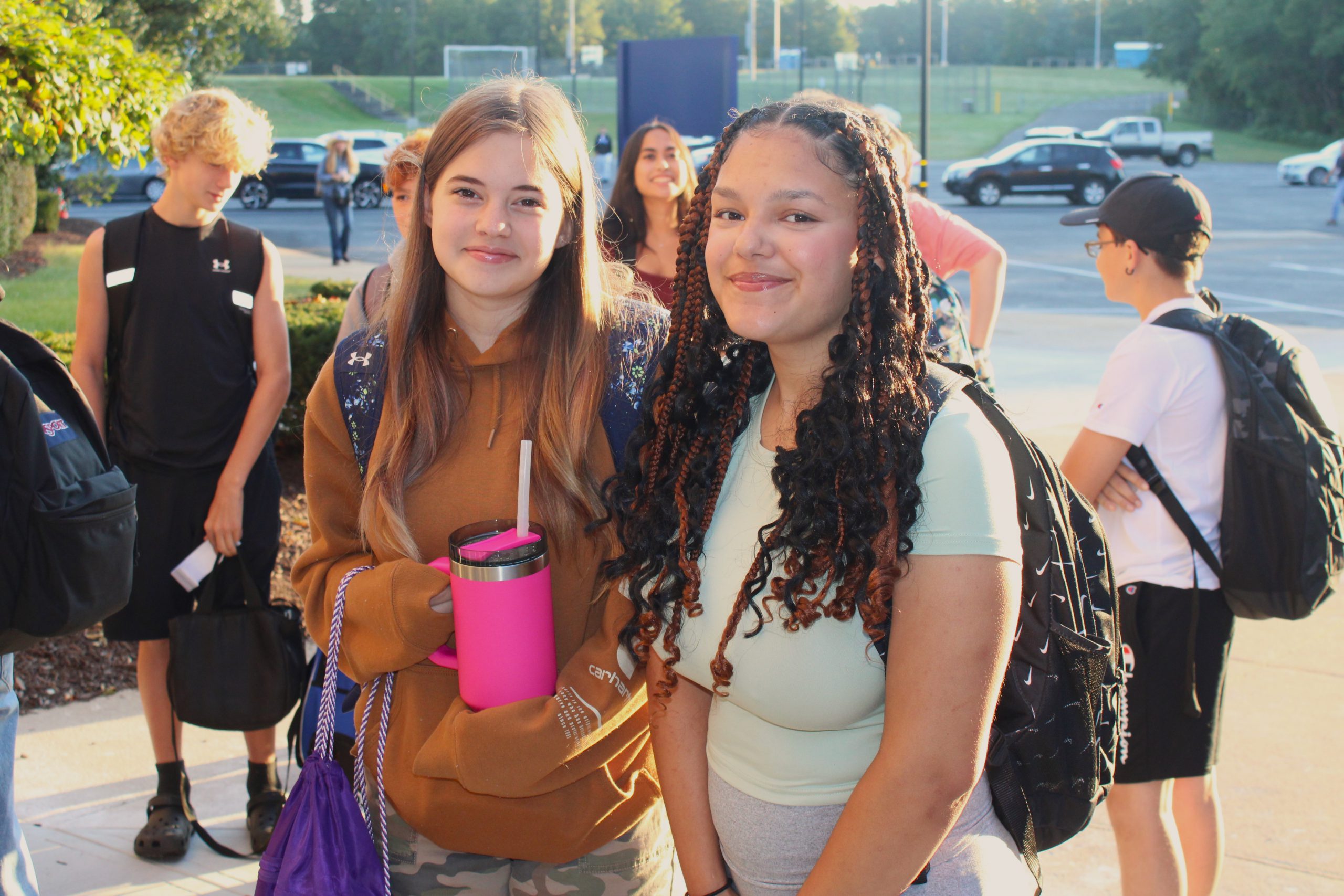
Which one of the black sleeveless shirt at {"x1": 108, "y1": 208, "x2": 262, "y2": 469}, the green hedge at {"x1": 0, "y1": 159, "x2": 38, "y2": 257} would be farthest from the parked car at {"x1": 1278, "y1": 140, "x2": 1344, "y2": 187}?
the black sleeveless shirt at {"x1": 108, "y1": 208, "x2": 262, "y2": 469}

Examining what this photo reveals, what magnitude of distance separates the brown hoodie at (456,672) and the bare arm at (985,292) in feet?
10.9

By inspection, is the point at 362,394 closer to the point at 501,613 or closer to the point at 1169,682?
the point at 501,613

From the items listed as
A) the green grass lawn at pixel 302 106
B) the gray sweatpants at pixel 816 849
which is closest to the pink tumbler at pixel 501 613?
the gray sweatpants at pixel 816 849

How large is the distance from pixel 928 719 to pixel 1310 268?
18.8m

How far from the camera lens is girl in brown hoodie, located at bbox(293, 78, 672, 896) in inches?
73.1

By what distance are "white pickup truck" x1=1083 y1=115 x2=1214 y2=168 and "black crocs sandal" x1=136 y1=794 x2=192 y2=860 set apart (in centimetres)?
4286

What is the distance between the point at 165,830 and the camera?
3236 millimetres

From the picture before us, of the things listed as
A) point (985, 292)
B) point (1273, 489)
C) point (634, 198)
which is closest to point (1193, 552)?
point (1273, 489)

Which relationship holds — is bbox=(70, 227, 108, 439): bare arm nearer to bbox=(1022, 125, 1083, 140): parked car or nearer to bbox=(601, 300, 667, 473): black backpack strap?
bbox=(601, 300, 667, 473): black backpack strap

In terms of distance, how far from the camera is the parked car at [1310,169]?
1275 inches

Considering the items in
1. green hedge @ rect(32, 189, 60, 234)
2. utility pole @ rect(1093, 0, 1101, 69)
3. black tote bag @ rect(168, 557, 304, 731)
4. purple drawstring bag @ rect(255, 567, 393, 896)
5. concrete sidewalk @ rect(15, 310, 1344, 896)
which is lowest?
concrete sidewalk @ rect(15, 310, 1344, 896)

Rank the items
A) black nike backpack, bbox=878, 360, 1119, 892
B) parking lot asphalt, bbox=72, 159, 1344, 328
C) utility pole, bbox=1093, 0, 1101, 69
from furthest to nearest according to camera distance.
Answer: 1. utility pole, bbox=1093, 0, 1101, 69
2. parking lot asphalt, bbox=72, 159, 1344, 328
3. black nike backpack, bbox=878, 360, 1119, 892

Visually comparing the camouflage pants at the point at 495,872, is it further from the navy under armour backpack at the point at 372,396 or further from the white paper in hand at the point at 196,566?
the white paper in hand at the point at 196,566

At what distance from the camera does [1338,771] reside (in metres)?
3.70
